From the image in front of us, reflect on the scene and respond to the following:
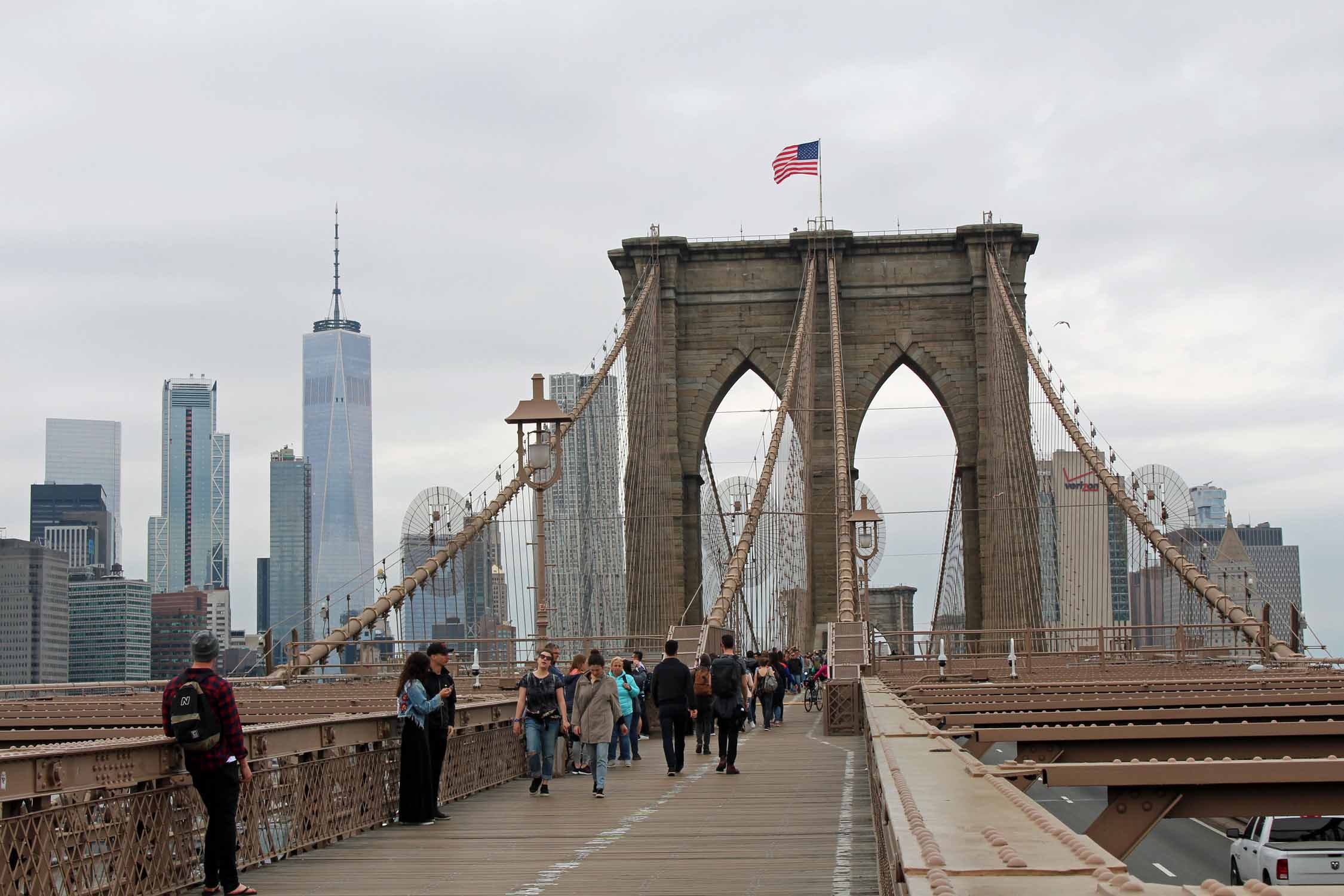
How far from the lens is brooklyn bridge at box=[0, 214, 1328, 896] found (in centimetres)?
562

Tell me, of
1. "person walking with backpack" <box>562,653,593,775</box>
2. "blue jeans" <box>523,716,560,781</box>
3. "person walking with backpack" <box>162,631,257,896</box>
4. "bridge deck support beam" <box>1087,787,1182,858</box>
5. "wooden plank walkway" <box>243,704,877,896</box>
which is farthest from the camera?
"person walking with backpack" <box>562,653,593,775</box>

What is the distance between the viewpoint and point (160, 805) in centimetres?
820

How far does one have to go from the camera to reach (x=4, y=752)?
6.95 metres

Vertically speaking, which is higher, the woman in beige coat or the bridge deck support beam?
the bridge deck support beam

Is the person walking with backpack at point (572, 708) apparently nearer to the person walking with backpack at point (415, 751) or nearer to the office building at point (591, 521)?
the person walking with backpack at point (415, 751)

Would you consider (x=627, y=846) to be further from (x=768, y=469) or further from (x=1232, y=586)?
(x=1232, y=586)

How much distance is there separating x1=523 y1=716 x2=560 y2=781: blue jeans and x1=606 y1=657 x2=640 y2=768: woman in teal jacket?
3.26 meters

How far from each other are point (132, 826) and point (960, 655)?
90.3ft

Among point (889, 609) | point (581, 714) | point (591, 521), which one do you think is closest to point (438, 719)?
point (581, 714)

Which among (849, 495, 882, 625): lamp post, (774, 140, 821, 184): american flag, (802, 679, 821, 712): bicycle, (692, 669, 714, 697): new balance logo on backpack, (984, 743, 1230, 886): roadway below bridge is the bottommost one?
(984, 743, 1230, 886): roadway below bridge

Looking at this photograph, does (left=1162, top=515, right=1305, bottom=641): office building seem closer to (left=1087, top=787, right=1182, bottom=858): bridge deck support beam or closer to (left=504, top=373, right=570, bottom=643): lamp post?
(left=504, top=373, right=570, bottom=643): lamp post

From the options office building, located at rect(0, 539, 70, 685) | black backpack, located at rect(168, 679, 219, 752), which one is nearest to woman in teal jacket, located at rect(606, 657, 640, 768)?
black backpack, located at rect(168, 679, 219, 752)

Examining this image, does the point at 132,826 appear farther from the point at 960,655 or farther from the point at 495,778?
the point at 960,655

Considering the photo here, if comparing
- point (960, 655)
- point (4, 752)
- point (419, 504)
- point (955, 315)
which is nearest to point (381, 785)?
point (4, 752)
